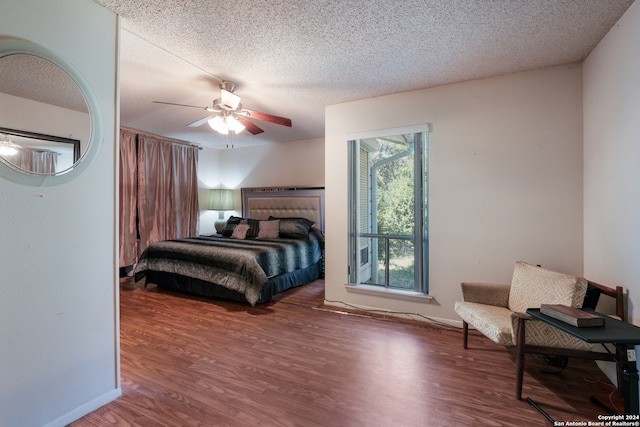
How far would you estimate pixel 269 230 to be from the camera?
4.70 meters

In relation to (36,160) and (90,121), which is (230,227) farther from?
(36,160)

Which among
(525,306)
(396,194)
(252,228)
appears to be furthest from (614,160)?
(252,228)

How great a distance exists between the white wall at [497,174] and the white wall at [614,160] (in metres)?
0.14

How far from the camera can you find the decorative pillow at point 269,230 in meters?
4.66

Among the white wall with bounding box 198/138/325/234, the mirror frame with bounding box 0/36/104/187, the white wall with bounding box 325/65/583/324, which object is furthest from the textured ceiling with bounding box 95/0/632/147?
the white wall with bounding box 198/138/325/234

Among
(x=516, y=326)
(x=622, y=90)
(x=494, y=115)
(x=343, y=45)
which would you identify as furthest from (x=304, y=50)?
(x=516, y=326)

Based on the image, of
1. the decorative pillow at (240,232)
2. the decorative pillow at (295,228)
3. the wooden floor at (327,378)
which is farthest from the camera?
the decorative pillow at (240,232)

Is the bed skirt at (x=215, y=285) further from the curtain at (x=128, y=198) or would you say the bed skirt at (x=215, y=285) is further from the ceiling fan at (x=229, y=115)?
the ceiling fan at (x=229, y=115)

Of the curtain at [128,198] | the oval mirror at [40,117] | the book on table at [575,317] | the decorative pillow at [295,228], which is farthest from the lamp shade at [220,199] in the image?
the book on table at [575,317]

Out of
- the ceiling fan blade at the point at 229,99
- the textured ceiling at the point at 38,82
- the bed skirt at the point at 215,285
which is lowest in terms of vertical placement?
the bed skirt at the point at 215,285

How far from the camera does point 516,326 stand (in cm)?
176

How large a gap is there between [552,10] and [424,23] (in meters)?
0.77

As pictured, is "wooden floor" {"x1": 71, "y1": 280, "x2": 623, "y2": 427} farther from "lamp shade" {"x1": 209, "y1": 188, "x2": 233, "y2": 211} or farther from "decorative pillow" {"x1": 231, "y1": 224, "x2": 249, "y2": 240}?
"lamp shade" {"x1": 209, "y1": 188, "x2": 233, "y2": 211}

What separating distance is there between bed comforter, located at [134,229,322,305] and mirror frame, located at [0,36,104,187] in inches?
80.7
